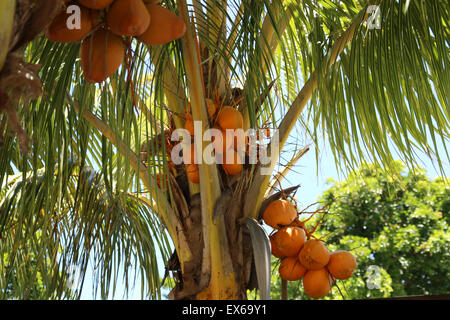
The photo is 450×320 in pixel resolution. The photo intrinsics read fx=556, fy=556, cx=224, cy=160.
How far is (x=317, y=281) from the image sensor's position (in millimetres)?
2201

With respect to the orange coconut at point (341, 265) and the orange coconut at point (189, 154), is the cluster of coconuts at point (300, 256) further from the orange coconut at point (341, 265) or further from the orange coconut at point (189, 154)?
the orange coconut at point (189, 154)

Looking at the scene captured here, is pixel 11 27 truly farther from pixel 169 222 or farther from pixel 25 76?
pixel 169 222

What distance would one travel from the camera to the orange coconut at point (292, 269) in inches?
87.5

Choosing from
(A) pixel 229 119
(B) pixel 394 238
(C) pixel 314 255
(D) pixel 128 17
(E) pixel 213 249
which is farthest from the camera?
(B) pixel 394 238

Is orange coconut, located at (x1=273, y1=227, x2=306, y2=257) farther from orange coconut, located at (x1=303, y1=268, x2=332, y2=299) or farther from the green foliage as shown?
the green foliage

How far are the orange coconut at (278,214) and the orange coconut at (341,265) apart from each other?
0.77ft

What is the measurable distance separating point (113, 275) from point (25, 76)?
1.93m

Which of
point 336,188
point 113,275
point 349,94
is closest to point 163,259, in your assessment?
point 113,275

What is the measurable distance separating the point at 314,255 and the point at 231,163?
49 cm

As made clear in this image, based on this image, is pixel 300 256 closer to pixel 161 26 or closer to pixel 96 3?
pixel 161 26

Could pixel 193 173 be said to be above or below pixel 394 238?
above

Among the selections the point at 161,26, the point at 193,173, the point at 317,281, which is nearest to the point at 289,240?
the point at 317,281

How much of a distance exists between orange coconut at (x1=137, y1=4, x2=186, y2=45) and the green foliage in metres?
7.32
